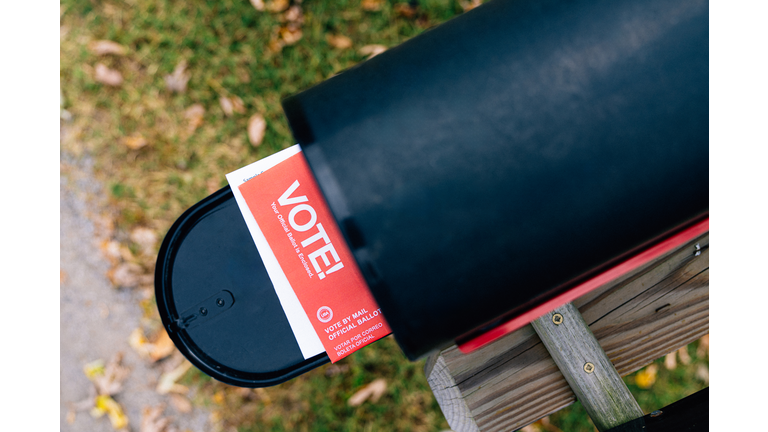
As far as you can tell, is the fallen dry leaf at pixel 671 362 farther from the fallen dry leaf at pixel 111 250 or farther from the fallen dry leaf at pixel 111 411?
the fallen dry leaf at pixel 111 250

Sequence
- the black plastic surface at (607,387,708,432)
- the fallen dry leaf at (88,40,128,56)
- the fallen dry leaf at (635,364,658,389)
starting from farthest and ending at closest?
the fallen dry leaf at (88,40,128,56)
the fallen dry leaf at (635,364,658,389)
the black plastic surface at (607,387,708,432)

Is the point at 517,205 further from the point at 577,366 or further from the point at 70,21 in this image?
the point at 70,21

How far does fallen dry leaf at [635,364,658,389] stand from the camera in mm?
2252

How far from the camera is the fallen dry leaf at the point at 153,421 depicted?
2262 millimetres

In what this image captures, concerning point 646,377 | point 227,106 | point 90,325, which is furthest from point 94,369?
point 646,377

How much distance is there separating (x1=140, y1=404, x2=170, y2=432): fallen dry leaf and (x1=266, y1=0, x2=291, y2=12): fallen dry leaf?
86.9 inches

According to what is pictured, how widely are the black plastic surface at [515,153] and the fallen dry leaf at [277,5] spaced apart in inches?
72.4

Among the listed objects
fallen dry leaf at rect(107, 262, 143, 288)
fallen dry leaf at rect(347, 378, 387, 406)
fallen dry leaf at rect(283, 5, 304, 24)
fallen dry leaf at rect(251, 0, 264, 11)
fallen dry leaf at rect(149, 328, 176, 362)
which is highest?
fallen dry leaf at rect(251, 0, 264, 11)

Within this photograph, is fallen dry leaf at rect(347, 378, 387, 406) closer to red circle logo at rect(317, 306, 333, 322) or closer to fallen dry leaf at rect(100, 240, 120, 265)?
red circle logo at rect(317, 306, 333, 322)

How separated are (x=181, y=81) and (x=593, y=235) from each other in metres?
2.26

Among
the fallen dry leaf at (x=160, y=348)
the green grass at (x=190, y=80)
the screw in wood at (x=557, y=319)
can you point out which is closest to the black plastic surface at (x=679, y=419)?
the screw in wood at (x=557, y=319)

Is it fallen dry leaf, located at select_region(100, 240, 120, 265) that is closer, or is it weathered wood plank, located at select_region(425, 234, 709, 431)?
weathered wood plank, located at select_region(425, 234, 709, 431)

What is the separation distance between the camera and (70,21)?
2.37m

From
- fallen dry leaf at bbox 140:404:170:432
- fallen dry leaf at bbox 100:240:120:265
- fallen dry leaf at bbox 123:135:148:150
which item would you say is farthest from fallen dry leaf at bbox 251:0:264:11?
fallen dry leaf at bbox 140:404:170:432
